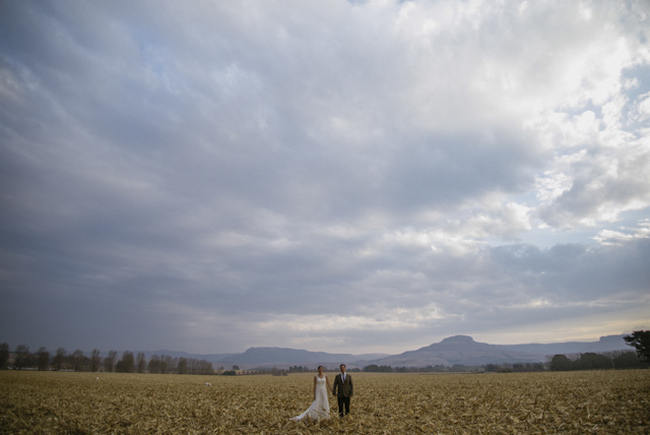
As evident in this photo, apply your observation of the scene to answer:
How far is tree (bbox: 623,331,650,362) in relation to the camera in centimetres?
4841

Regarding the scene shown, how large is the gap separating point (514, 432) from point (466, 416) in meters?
Answer: 4.06

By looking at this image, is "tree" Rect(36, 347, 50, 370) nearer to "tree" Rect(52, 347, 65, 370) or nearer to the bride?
"tree" Rect(52, 347, 65, 370)

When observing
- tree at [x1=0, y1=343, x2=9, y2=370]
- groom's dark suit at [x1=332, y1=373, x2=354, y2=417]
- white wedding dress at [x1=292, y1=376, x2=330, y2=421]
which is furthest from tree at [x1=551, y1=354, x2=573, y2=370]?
tree at [x1=0, y1=343, x2=9, y2=370]

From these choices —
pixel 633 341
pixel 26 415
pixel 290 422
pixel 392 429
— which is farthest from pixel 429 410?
pixel 633 341

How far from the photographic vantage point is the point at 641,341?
49250mm

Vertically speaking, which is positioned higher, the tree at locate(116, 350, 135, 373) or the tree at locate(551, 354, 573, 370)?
the tree at locate(551, 354, 573, 370)

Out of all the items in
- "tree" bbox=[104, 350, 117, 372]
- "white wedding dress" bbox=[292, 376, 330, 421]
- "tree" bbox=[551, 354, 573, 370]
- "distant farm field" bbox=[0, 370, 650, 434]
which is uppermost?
"white wedding dress" bbox=[292, 376, 330, 421]

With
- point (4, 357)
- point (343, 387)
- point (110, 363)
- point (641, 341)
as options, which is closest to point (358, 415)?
point (343, 387)

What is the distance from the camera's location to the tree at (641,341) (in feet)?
159

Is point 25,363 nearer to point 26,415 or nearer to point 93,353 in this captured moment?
point 93,353

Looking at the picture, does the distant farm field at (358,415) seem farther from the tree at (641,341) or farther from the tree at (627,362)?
the tree at (627,362)

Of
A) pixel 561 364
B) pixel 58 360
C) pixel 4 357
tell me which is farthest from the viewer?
pixel 58 360

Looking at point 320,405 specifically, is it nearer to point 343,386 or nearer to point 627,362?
point 343,386

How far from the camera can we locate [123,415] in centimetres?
1939
